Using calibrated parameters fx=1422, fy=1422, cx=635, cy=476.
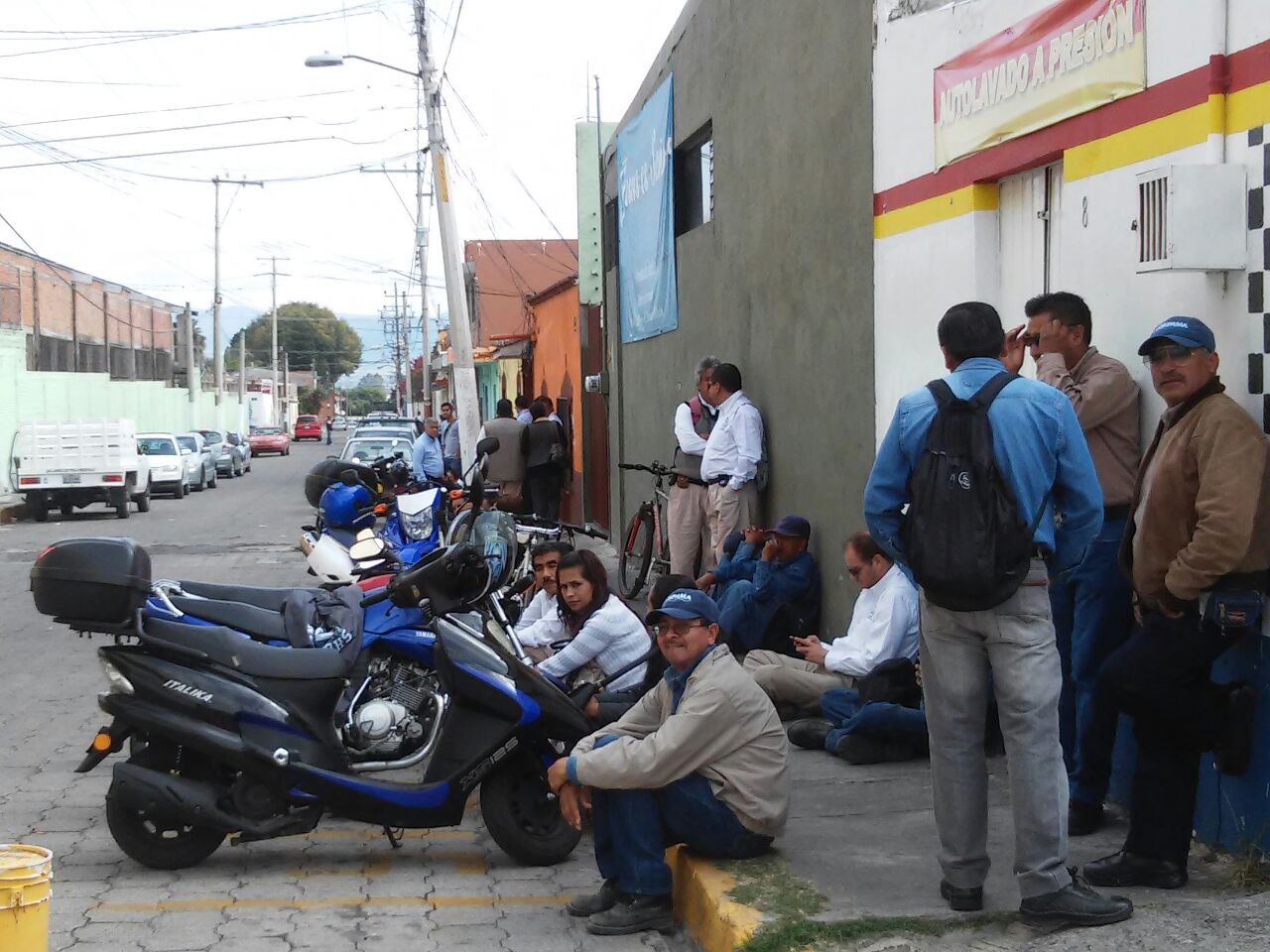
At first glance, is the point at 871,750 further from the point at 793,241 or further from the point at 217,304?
the point at 217,304

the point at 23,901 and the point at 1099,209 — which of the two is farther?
the point at 1099,209

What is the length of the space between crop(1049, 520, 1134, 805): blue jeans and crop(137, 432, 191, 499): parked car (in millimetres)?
30040

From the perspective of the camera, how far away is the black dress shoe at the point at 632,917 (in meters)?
5.06

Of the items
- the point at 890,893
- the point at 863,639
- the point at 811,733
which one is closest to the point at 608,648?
the point at 811,733

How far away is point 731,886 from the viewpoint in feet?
16.4

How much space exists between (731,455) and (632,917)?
554 cm

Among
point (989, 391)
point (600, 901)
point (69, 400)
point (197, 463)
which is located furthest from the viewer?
point (69, 400)

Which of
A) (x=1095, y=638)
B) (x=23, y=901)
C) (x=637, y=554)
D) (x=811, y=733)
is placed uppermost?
(x=1095, y=638)

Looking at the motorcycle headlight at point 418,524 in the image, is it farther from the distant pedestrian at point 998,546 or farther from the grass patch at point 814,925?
the distant pedestrian at point 998,546

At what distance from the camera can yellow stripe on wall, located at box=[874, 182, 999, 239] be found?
6.98 metres

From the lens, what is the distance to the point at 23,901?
3.98m

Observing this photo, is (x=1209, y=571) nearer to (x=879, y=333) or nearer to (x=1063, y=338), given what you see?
(x=1063, y=338)

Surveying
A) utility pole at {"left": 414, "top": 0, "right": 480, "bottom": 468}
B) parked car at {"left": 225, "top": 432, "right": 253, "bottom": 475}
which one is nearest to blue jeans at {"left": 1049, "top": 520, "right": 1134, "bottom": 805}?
utility pole at {"left": 414, "top": 0, "right": 480, "bottom": 468}

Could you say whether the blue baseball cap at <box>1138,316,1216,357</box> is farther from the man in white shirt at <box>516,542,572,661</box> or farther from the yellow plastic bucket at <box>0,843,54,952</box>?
the yellow plastic bucket at <box>0,843,54,952</box>
